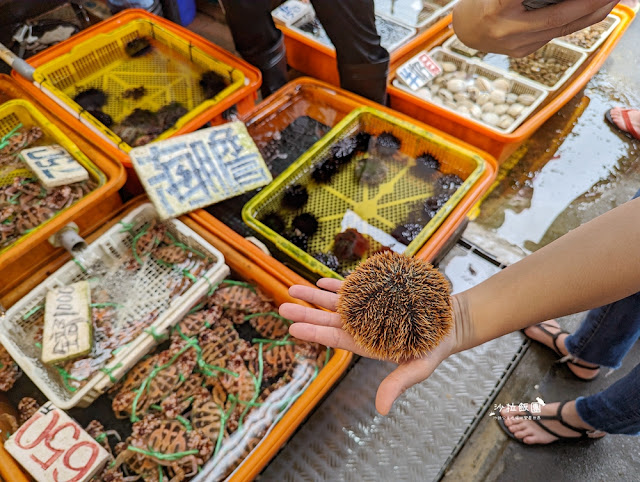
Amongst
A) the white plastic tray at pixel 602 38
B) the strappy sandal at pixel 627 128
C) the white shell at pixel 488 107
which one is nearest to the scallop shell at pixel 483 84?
the white shell at pixel 488 107

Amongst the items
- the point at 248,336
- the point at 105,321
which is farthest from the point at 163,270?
the point at 248,336

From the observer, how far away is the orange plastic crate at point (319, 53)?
2.69 meters

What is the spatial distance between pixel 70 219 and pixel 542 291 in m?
1.77

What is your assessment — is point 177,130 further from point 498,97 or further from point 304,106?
point 498,97

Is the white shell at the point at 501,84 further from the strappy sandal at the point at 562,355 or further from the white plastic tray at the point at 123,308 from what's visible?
the white plastic tray at the point at 123,308

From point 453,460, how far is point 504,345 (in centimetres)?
59

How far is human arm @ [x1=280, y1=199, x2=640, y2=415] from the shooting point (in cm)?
95

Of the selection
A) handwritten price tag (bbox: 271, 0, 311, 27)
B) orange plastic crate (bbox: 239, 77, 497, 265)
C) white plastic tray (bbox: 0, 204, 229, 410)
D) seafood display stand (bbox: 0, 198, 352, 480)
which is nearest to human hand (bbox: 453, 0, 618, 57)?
orange plastic crate (bbox: 239, 77, 497, 265)

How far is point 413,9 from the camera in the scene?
316 centimetres

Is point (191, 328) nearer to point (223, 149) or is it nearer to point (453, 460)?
point (223, 149)

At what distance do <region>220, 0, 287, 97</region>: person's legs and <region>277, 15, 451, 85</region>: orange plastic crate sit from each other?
0.74ft

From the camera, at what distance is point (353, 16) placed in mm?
2158

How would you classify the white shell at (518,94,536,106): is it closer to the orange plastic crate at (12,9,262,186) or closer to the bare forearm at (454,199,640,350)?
the orange plastic crate at (12,9,262,186)

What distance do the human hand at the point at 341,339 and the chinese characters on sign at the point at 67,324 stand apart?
2.61 ft
